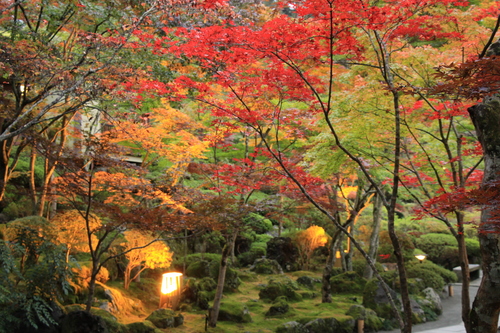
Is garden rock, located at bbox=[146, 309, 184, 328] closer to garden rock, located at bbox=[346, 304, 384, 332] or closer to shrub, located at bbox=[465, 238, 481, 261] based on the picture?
garden rock, located at bbox=[346, 304, 384, 332]

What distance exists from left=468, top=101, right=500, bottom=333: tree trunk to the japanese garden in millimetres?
15

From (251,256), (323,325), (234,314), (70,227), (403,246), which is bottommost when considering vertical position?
(323,325)

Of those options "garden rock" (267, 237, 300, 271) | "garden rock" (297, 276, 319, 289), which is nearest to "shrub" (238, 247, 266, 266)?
"garden rock" (267, 237, 300, 271)

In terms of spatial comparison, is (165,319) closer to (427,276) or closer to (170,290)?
(170,290)

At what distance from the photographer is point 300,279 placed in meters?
13.1

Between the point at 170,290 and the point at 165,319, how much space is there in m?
0.86

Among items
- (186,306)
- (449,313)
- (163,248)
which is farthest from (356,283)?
(163,248)

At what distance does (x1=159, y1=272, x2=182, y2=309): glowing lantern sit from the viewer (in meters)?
8.21

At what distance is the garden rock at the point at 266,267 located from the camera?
14.5m

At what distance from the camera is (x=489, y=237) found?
12.3ft

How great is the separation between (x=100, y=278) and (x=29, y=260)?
3.04 metres

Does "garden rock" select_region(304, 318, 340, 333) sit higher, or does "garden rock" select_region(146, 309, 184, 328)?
"garden rock" select_region(146, 309, 184, 328)

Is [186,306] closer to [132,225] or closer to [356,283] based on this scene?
[132,225]

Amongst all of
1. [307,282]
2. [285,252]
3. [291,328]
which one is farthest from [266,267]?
[291,328]
